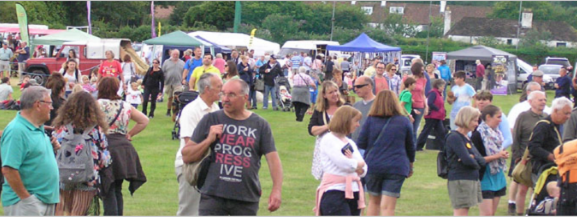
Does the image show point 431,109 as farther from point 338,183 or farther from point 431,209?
point 338,183

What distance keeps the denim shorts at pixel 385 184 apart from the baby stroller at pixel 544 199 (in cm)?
121

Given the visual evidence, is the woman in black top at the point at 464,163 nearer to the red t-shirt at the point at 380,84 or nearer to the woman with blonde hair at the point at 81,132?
the woman with blonde hair at the point at 81,132

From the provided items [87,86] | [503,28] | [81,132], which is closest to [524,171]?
[81,132]

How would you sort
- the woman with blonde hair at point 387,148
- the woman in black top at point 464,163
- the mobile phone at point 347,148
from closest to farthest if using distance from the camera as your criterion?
the mobile phone at point 347,148
the woman with blonde hair at point 387,148
the woman in black top at point 464,163

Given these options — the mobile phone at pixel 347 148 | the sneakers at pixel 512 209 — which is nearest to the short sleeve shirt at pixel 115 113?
the mobile phone at pixel 347 148

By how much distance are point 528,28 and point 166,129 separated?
197 ft

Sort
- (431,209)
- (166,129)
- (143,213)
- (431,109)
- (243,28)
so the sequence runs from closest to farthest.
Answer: (143,213), (431,209), (431,109), (166,129), (243,28)

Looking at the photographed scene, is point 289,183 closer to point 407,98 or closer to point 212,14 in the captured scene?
point 407,98

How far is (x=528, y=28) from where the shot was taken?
72.1m

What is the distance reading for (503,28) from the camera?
240 feet

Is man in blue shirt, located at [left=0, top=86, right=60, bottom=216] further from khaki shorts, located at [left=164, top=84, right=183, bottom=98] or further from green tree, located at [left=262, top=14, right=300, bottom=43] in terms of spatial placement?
green tree, located at [left=262, top=14, right=300, bottom=43]

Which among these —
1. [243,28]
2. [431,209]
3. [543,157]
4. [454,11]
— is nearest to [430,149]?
[431,209]

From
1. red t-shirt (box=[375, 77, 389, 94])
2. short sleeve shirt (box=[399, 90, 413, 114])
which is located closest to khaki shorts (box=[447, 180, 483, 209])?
short sleeve shirt (box=[399, 90, 413, 114])

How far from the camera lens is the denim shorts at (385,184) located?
7.62 m
